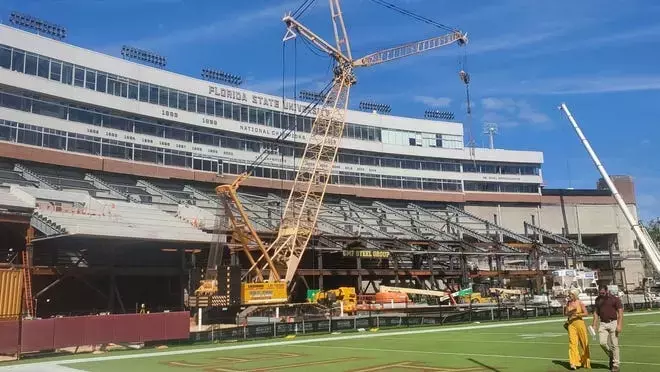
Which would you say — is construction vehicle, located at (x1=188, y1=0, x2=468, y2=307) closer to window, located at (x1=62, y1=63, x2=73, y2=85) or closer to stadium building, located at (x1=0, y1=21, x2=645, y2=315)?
stadium building, located at (x1=0, y1=21, x2=645, y2=315)

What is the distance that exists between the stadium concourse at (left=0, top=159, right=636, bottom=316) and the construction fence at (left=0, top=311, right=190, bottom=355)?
63.1 ft

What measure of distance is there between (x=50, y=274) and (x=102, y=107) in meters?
25.5

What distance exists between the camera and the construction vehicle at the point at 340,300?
4515 centimetres

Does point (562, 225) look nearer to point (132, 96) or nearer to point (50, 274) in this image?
point (132, 96)

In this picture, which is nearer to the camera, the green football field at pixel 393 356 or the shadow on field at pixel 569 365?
the shadow on field at pixel 569 365

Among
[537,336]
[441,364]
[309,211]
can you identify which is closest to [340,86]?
[309,211]

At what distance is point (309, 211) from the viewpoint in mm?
61688

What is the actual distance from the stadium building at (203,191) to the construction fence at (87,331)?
1912 centimetres

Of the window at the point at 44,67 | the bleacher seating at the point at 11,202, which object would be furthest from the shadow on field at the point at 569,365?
the window at the point at 44,67

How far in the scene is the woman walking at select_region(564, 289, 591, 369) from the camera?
13547 mm

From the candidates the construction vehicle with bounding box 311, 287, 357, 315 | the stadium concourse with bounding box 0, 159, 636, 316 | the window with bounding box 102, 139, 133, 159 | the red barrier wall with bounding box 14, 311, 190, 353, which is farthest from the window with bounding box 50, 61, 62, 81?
the red barrier wall with bounding box 14, 311, 190, 353

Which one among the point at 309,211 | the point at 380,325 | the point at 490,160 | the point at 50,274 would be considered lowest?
the point at 380,325

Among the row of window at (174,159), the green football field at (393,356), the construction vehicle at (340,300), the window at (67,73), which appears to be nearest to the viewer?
the green football field at (393,356)

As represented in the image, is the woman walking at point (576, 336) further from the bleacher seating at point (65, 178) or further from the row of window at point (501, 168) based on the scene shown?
the row of window at point (501, 168)
